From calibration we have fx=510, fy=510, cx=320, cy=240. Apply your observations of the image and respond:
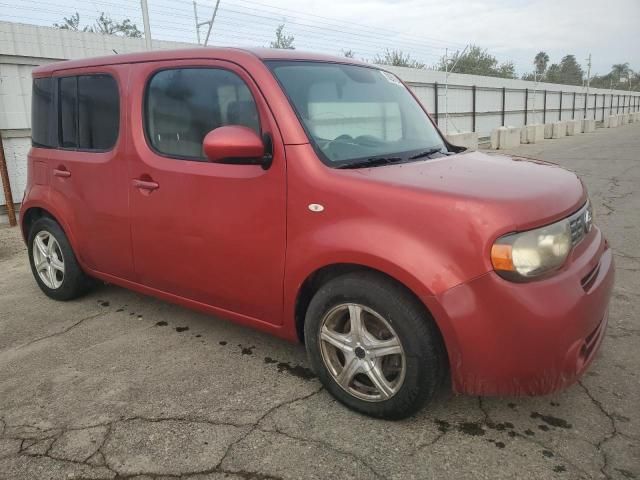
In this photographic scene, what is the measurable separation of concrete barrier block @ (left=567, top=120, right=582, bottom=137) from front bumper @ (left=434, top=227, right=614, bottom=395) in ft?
94.3

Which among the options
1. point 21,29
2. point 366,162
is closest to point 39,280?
point 366,162

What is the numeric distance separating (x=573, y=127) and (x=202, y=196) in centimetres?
3002

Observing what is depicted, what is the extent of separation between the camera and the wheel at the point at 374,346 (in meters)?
2.28


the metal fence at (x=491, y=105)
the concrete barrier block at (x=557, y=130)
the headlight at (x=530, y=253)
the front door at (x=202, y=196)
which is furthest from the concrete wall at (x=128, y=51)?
the headlight at (x=530, y=253)

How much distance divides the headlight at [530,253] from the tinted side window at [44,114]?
3.46 m

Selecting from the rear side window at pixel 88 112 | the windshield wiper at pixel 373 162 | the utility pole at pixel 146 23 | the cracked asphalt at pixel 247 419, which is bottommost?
the cracked asphalt at pixel 247 419

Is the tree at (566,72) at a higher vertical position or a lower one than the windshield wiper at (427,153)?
higher

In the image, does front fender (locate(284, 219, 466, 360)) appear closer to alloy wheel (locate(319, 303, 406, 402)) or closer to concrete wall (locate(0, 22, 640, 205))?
alloy wheel (locate(319, 303, 406, 402))

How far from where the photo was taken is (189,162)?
304cm

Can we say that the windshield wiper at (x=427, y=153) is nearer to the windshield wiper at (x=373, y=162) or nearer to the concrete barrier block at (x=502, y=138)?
the windshield wiper at (x=373, y=162)

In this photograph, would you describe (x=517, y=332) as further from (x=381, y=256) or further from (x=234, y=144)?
(x=234, y=144)

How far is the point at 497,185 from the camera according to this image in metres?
2.36

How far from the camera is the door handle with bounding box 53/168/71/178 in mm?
3802

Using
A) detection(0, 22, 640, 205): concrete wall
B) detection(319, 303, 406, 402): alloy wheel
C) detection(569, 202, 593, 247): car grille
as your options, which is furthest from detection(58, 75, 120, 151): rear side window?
detection(0, 22, 640, 205): concrete wall
